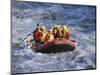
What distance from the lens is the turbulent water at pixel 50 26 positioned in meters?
2.37

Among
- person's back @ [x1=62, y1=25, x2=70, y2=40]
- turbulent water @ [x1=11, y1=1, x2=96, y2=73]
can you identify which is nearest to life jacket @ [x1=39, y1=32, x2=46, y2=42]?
turbulent water @ [x1=11, y1=1, x2=96, y2=73]

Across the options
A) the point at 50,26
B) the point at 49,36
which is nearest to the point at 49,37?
the point at 49,36

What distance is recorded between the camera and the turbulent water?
2.37 meters

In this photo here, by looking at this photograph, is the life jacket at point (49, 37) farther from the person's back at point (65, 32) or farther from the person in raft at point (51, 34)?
the person's back at point (65, 32)

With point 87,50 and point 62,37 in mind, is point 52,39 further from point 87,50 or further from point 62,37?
point 87,50

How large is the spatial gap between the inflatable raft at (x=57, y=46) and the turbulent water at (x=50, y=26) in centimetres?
5

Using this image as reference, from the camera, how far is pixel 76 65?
2604 mm

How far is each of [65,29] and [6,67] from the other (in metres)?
0.80

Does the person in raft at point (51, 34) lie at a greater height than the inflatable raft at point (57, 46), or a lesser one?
greater

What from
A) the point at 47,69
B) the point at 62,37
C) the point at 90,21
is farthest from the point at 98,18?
the point at 47,69

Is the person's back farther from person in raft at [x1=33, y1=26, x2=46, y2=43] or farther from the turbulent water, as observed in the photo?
person in raft at [x1=33, y1=26, x2=46, y2=43]

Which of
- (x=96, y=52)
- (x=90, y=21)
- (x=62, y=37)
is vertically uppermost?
(x=90, y=21)

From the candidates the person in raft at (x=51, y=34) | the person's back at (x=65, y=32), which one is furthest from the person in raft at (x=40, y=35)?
the person's back at (x=65, y=32)

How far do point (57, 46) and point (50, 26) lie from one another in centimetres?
24
